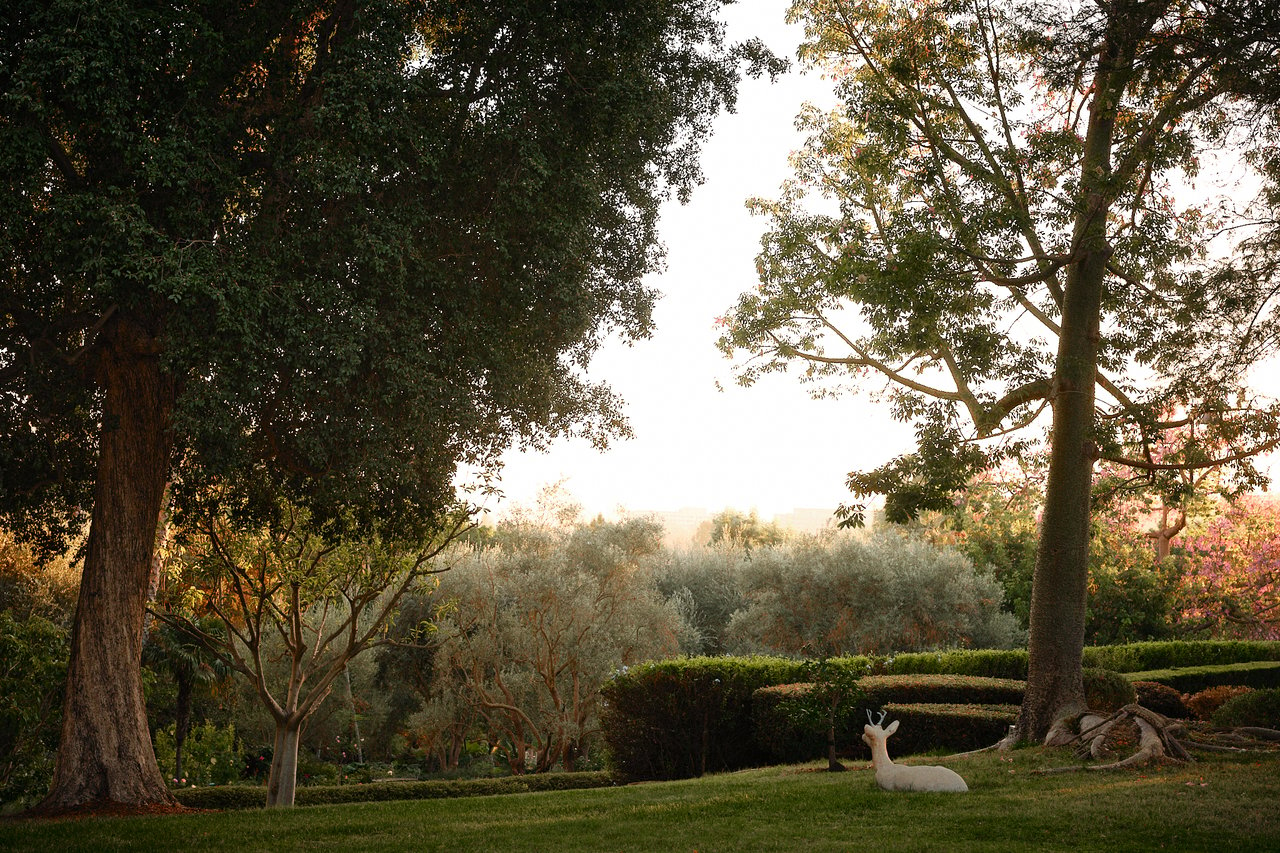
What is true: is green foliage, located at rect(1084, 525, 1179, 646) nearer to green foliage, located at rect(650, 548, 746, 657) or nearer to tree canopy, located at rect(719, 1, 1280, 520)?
green foliage, located at rect(650, 548, 746, 657)

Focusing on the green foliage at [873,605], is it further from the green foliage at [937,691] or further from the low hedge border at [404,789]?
the green foliage at [937,691]

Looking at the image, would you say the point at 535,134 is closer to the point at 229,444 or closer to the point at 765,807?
the point at 229,444

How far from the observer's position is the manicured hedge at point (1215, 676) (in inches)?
674

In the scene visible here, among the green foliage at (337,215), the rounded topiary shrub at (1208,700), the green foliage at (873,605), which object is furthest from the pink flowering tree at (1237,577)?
the green foliage at (337,215)

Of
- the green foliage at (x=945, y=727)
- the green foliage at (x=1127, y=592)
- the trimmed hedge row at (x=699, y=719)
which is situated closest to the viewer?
the green foliage at (x=945, y=727)

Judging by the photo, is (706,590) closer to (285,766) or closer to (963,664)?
(963,664)

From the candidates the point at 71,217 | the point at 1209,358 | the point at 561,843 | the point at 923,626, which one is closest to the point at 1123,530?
the point at 923,626

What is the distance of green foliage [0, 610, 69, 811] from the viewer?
13.7m

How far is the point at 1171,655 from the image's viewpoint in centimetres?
2078

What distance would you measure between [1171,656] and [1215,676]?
3.59 meters

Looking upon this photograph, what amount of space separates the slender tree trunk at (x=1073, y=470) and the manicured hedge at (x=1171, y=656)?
36.6 feet

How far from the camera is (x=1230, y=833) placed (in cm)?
582

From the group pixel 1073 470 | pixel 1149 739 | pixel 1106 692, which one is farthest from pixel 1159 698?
pixel 1149 739

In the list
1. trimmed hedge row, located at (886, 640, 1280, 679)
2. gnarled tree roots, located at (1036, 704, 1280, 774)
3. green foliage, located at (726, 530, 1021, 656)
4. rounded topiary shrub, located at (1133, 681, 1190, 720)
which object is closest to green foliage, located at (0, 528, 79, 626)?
green foliage, located at (726, 530, 1021, 656)
